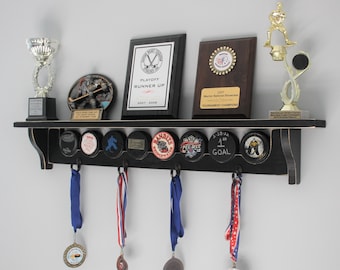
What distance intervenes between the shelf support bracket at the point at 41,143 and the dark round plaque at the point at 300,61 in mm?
882

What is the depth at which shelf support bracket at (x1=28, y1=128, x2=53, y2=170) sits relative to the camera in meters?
1.64


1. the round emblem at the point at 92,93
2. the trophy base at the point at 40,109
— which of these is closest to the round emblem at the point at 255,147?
the round emblem at the point at 92,93

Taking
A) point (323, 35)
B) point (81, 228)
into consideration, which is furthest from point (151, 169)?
point (323, 35)

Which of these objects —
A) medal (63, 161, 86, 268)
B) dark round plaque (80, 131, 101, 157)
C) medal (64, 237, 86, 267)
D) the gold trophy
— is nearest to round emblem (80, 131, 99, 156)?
dark round plaque (80, 131, 101, 157)

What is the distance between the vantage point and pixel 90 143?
1.58m

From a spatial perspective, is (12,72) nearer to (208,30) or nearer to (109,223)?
(109,223)

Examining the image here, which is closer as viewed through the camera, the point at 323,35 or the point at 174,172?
→ the point at 323,35

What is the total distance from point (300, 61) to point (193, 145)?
38 centimetres

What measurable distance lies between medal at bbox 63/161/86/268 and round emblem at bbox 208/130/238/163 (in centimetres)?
52

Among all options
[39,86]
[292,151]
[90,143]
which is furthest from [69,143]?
[292,151]

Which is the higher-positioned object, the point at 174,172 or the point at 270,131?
the point at 270,131

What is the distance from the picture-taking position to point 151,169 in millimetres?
1532

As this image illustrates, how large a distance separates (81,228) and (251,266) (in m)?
0.62

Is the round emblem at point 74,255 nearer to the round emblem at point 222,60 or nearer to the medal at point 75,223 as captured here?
the medal at point 75,223
